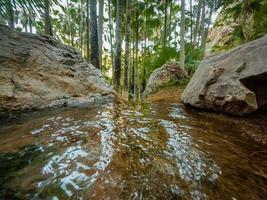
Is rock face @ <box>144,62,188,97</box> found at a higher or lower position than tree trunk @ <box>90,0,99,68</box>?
lower

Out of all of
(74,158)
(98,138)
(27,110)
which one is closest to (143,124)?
(98,138)

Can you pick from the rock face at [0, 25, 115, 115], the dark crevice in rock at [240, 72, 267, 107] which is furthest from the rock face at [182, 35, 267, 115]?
the rock face at [0, 25, 115, 115]

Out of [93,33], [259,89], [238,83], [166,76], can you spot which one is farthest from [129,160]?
[166,76]

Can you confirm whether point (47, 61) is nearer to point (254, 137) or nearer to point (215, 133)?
point (215, 133)

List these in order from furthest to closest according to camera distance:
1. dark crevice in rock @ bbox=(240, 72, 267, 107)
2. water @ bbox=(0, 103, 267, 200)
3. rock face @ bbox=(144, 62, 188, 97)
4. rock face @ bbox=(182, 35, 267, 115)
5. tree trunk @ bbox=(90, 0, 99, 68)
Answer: rock face @ bbox=(144, 62, 188, 97) → tree trunk @ bbox=(90, 0, 99, 68) → dark crevice in rock @ bbox=(240, 72, 267, 107) → rock face @ bbox=(182, 35, 267, 115) → water @ bbox=(0, 103, 267, 200)

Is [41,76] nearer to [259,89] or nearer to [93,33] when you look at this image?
[259,89]

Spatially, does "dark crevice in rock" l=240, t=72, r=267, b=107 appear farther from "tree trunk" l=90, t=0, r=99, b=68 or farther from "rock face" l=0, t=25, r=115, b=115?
"tree trunk" l=90, t=0, r=99, b=68

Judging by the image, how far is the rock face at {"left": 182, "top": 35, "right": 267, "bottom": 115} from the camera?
8.23ft

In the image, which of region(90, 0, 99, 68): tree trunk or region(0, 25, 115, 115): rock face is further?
region(90, 0, 99, 68): tree trunk

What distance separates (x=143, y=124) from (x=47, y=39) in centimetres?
270

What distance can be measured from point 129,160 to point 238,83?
184cm

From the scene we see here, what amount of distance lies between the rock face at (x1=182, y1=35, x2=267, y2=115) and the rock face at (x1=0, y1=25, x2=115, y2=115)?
185 centimetres

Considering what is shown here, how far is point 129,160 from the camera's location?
4.69ft

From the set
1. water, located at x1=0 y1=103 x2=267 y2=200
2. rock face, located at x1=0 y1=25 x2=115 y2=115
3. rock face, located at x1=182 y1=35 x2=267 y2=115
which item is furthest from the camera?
rock face, located at x1=0 y1=25 x2=115 y2=115
